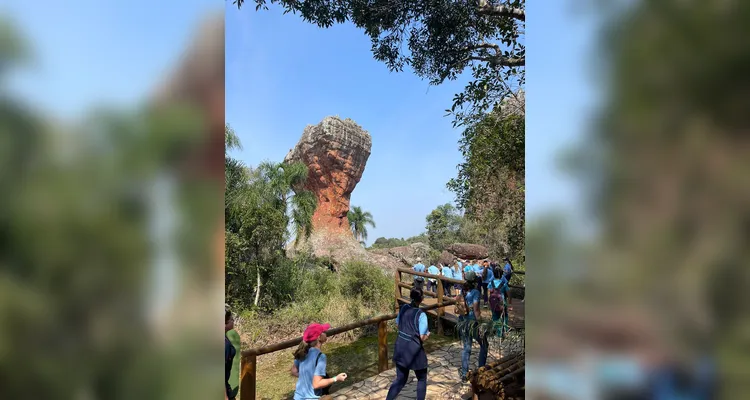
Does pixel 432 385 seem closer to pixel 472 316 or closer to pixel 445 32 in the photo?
pixel 472 316

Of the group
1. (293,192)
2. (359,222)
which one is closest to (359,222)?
(359,222)

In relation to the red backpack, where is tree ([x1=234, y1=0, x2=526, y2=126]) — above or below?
above

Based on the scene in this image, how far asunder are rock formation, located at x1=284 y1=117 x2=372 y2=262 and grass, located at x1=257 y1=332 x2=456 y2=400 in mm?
10457

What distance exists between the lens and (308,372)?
2.58 meters

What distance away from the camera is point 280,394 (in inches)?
175

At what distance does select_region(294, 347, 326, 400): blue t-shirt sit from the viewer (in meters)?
2.55

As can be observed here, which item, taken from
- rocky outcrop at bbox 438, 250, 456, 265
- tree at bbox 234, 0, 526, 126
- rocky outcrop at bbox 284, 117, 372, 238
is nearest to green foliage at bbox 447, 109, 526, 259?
tree at bbox 234, 0, 526, 126
